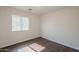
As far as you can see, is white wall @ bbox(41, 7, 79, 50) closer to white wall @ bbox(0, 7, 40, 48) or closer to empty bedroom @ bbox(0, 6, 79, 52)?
empty bedroom @ bbox(0, 6, 79, 52)

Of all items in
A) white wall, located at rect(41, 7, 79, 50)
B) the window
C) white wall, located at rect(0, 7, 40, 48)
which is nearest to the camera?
white wall, located at rect(41, 7, 79, 50)

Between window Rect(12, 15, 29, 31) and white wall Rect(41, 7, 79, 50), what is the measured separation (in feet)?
5.13

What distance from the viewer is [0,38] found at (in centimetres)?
266

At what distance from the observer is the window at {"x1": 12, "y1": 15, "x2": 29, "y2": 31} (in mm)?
3225

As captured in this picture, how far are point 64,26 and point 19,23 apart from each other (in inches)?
106

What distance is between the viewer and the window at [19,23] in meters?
3.22

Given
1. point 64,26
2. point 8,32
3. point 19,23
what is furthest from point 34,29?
point 64,26

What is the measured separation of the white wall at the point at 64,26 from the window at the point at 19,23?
156 cm

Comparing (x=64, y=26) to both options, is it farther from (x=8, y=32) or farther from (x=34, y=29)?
(x=8, y=32)

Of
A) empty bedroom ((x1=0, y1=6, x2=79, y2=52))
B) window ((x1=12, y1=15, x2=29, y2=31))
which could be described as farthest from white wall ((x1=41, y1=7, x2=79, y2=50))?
window ((x1=12, y1=15, x2=29, y2=31))

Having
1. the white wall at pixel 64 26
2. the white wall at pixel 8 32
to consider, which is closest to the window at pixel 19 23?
the white wall at pixel 8 32

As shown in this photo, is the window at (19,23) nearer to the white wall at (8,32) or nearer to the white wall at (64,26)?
the white wall at (8,32)

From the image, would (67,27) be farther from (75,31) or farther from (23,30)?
(23,30)
